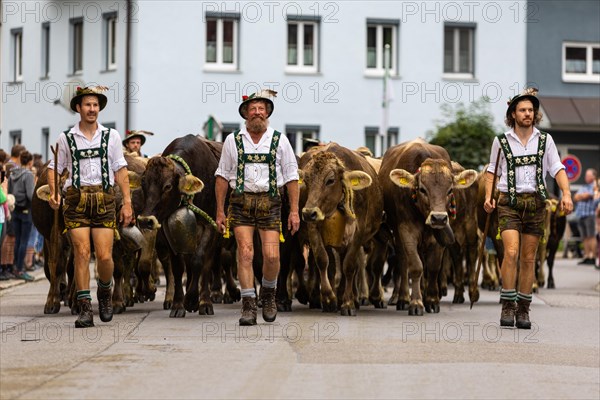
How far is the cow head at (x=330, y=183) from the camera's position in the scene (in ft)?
52.6

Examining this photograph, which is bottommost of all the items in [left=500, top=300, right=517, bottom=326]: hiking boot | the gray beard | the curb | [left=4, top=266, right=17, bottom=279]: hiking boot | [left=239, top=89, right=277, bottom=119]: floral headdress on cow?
the curb

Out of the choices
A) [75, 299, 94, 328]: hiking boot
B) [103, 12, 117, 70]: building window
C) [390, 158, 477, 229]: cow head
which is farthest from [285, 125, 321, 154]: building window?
[75, 299, 94, 328]: hiking boot

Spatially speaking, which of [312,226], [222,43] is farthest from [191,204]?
[222,43]

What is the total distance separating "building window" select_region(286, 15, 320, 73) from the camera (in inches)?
1820

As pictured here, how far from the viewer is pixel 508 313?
14.4 m

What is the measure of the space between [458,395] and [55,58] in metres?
40.4

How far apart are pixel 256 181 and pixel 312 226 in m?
2.39

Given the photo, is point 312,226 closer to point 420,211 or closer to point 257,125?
point 420,211

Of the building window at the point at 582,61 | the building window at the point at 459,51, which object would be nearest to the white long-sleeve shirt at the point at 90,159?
the building window at the point at 459,51

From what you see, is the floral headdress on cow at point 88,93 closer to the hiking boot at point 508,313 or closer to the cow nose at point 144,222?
the cow nose at point 144,222

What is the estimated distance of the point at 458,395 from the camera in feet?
30.7

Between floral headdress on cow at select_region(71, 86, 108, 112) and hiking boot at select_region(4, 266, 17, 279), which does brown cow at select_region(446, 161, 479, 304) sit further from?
hiking boot at select_region(4, 266, 17, 279)

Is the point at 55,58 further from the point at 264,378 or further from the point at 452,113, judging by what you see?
the point at 264,378

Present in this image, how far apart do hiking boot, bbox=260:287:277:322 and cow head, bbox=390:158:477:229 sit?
96.2 inches
